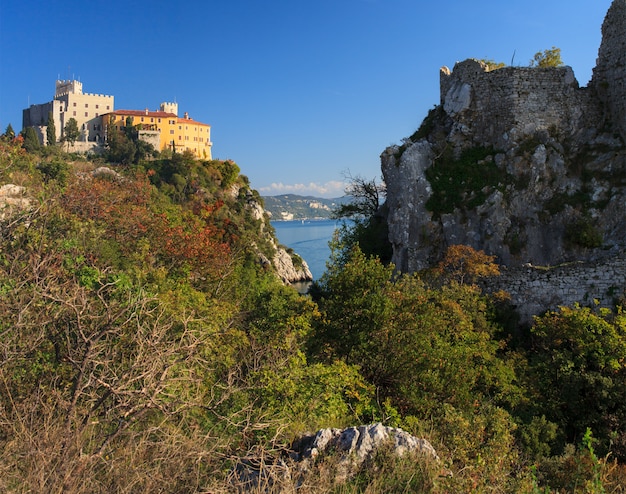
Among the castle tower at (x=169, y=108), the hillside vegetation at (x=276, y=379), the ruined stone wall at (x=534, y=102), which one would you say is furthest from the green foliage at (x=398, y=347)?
the castle tower at (x=169, y=108)

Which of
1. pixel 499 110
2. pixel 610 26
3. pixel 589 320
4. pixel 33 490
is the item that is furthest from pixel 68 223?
pixel 610 26

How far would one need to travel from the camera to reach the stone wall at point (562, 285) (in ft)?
47.7

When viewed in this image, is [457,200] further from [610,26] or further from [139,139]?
[139,139]

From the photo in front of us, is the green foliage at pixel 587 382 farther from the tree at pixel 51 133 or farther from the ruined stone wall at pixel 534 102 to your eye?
the tree at pixel 51 133

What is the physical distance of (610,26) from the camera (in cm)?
1825

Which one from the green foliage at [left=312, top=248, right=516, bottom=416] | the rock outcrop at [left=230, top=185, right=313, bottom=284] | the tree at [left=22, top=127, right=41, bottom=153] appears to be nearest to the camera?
the green foliage at [left=312, top=248, right=516, bottom=416]

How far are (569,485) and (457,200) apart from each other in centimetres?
1360

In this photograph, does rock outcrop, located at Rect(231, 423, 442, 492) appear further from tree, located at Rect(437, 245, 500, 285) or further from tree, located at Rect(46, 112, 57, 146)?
tree, located at Rect(46, 112, 57, 146)

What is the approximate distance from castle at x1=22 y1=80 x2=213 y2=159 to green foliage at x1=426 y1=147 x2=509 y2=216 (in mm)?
76082

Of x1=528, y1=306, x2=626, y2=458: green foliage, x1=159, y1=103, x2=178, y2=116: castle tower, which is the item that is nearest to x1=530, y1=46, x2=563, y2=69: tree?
x1=528, y1=306, x2=626, y2=458: green foliage

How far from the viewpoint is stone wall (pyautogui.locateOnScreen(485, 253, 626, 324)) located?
1455cm

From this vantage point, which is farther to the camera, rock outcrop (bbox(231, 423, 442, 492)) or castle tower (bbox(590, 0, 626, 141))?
castle tower (bbox(590, 0, 626, 141))

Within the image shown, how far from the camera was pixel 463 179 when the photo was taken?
62.9 feet

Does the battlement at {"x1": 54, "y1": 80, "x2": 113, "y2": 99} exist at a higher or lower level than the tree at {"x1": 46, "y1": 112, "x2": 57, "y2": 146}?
higher
